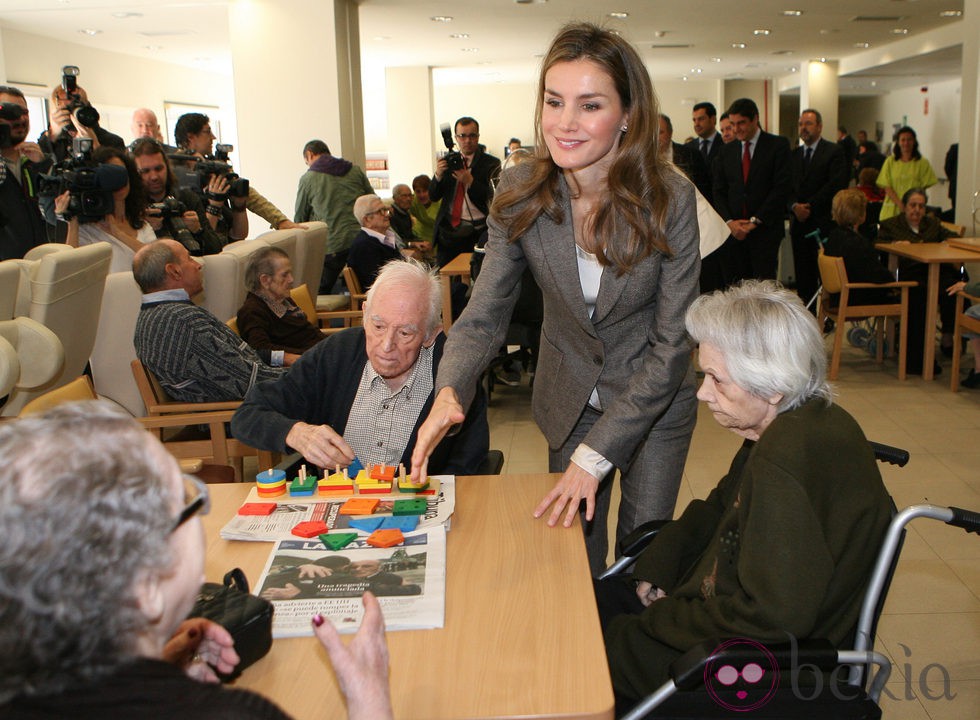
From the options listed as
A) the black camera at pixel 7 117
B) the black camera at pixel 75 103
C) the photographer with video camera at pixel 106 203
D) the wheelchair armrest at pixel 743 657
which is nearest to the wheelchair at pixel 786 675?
the wheelchair armrest at pixel 743 657

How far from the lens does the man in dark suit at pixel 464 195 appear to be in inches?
275

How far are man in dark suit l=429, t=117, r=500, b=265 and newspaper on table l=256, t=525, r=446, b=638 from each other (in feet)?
17.9

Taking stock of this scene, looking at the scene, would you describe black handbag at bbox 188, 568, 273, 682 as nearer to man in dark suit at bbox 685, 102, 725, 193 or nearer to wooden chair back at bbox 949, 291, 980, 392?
wooden chair back at bbox 949, 291, 980, 392

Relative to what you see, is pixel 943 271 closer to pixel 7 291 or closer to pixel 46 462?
pixel 7 291

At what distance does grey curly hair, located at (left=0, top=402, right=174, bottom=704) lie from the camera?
0.78 meters

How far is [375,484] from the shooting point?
186 centimetres

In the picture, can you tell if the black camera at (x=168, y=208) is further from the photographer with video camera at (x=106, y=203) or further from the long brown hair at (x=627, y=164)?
the long brown hair at (x=627, y=164)

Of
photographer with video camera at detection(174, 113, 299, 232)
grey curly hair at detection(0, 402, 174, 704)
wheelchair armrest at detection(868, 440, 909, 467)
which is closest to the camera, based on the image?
grey curly hair at detection(0, 402, 174, 704)

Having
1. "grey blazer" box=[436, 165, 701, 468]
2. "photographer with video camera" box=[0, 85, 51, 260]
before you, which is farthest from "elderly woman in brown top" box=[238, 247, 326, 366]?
"grey blazer" box=[436, 165, 701, 468]

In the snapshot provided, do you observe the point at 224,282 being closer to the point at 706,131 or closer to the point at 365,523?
the point at 365,523

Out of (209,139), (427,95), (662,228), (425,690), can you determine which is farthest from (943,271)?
(427,95)

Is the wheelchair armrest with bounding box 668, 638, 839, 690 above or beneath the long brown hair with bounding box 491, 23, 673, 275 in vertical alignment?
beneath

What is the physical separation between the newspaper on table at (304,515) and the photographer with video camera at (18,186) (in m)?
3.02

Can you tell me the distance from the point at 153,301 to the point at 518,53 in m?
12.7
